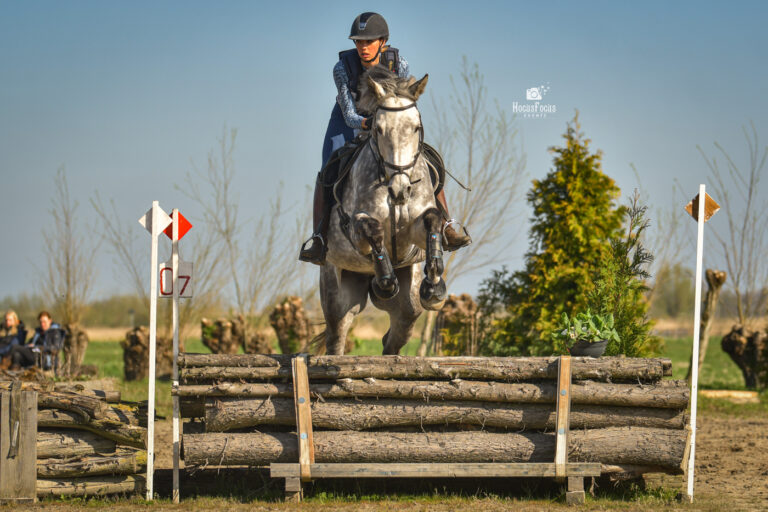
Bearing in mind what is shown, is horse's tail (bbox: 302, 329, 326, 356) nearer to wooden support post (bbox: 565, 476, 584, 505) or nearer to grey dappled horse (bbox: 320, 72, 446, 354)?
grey dappled horse (bbox: 320, 72, 446, 354)

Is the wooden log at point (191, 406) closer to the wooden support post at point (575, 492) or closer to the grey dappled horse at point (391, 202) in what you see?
the grey dappled horse at point (391, 202)

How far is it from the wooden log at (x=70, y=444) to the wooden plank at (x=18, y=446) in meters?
0.15

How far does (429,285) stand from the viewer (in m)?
5.79

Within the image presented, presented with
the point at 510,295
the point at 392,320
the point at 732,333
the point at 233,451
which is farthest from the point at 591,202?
the point at 732,333

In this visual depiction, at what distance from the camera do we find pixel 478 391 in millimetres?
6184

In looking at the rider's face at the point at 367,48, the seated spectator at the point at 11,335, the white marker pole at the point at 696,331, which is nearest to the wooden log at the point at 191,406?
the rider's face at the point at 367,48

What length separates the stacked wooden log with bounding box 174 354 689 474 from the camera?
6.13 metres

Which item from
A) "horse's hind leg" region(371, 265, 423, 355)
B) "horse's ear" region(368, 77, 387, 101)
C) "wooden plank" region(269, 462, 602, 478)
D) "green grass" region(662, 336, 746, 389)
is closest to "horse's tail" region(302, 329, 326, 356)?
"horse's hind leg" region(371, 265, 423, 355)

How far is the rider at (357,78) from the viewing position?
20.8 ft

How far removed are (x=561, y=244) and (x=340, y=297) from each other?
15.7ft

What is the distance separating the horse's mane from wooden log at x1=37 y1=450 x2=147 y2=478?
3339 mm

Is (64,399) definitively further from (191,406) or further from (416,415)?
(416,415)

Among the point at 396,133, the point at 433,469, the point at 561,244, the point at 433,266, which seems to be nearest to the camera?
the point at 433,266

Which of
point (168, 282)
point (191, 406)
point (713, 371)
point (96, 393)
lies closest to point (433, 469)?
point (191, 406)
